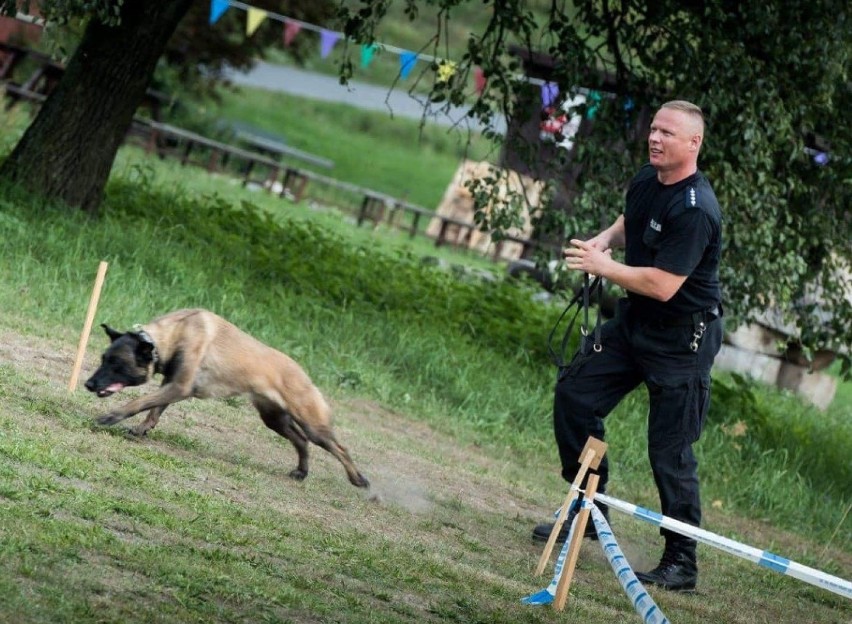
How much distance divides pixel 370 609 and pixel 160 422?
114 inches

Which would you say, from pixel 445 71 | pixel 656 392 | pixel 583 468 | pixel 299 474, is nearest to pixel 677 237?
pixel 656 392

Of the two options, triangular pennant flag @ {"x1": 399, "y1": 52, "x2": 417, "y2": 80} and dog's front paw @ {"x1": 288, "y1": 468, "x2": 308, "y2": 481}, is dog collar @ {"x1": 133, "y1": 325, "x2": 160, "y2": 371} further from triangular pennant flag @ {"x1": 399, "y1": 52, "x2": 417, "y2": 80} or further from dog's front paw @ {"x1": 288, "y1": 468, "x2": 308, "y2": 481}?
triangular pennant flag @ {"x1": 399, "y1": 52, "x2": 417, "y2": 80}

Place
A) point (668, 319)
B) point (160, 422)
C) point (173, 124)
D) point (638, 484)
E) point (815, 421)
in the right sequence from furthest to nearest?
point (173, 124) < point (815, 421) < point (638, 484) < point (160, 422) < point (668, 319)

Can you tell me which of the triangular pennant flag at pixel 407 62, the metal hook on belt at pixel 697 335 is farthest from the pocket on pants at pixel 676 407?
the triangular pennant flag at pixel 407 62

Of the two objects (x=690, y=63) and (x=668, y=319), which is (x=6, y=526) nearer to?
(x=668, y=319)

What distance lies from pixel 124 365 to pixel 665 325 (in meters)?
2.44

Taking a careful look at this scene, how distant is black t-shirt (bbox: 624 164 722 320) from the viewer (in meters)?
6.73

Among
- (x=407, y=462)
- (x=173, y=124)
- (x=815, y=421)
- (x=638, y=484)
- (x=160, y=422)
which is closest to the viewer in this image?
(x=160, y=422)

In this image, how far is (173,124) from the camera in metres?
29.7

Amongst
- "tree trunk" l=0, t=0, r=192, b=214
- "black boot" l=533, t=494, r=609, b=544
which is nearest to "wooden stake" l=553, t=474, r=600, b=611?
"black boot" l=533, t=494, r=609, b=544

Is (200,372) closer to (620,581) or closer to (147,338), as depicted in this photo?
(147,338)

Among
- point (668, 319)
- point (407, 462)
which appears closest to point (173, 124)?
point (407, 462)

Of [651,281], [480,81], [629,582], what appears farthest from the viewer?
[480,81]

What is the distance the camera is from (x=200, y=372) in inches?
286
